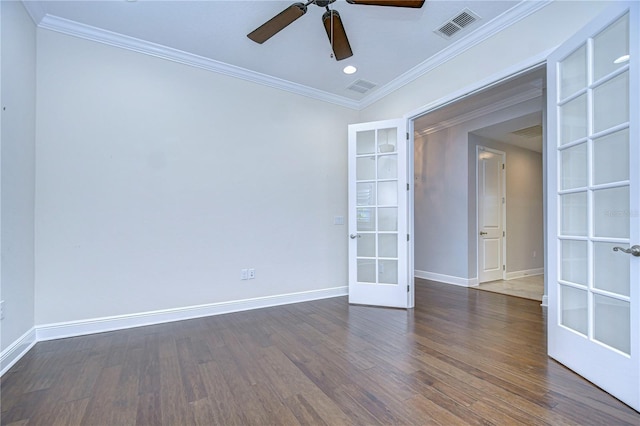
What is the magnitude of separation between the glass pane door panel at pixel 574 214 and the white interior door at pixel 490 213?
3256mm

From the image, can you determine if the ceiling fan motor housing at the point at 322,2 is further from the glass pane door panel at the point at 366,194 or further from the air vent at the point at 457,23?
the glass pane door panel at the point at 366,194

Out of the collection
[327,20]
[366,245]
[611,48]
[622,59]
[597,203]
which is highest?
[327,20]

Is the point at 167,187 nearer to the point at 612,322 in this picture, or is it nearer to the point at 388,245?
the point at 388,245

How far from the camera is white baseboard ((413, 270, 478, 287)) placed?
5.08 metres

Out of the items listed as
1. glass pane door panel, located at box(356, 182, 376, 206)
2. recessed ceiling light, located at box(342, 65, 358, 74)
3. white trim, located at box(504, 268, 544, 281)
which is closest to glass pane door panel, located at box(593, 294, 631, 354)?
glass pane door panel, located at box(356, 182, 376, 206)

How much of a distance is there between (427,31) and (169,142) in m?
2.93

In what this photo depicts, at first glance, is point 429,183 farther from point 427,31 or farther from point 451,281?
point 427,31

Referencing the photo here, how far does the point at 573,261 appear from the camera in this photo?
215cm

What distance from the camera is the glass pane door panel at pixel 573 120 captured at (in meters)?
2.07

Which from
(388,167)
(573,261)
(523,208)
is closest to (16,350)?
(388,167)

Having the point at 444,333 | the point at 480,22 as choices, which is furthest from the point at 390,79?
the point at 444,333

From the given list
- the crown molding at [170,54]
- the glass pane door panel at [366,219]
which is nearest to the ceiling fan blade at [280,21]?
the crown molding at [170,54]

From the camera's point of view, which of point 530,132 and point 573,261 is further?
point 530,132

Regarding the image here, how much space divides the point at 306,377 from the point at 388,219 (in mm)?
2365
